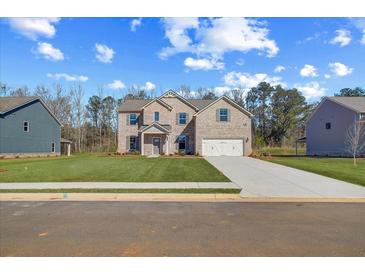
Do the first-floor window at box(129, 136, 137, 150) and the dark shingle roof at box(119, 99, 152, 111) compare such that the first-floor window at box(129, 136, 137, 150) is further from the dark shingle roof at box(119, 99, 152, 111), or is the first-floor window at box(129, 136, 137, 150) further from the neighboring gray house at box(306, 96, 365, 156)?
the neighboring gray house at box(306, 96, 365, 156)

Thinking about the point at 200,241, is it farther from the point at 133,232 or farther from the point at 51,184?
the point at 51,184

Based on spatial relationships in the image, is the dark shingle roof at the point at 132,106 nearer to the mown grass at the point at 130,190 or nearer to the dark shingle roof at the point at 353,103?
the dark shingle roof at the point at 353,103

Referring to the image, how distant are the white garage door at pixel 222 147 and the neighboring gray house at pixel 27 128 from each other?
66.4 feet

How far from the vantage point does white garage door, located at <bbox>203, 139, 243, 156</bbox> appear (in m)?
33.4

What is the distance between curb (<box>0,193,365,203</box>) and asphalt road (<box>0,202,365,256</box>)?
0.61 m

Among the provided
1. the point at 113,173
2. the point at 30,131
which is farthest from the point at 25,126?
the point at 113,173

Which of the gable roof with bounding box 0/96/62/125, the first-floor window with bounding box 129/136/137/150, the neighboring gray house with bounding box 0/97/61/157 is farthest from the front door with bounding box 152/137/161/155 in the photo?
the gable roof with bounding box 0/96/62/125

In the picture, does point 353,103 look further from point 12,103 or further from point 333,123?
point 12,103

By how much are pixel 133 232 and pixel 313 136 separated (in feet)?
122

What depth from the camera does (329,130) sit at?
115 ft

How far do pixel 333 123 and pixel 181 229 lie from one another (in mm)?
33792

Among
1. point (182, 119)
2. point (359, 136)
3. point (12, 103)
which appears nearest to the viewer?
point (359, 136)

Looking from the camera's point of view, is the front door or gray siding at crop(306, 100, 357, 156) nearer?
gray siding at crop(306, 100, 357, 156)

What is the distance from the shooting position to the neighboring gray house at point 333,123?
3164 cm
